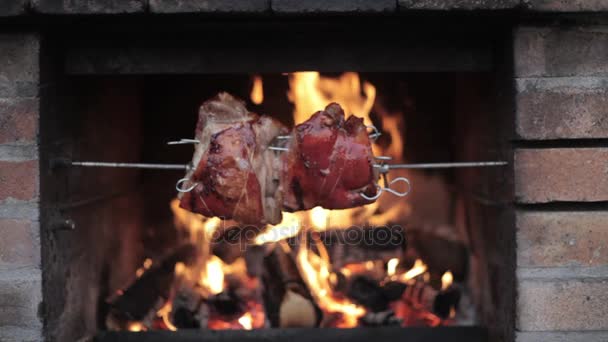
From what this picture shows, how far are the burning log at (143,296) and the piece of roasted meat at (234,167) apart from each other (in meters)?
0.82

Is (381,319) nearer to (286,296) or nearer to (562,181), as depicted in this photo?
(286,296)

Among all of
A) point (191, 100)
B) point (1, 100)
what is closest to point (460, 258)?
point (191, 100)

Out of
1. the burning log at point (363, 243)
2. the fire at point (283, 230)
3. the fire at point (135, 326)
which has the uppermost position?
the fire at point (283, 230)

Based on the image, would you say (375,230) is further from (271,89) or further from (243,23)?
(243,23)

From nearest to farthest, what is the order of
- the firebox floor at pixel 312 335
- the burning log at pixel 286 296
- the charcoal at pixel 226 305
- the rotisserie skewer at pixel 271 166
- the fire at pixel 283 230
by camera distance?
the rotisserie skewer at pixel 271 166 → the firebox floor at pixel 312 335 → the burning log at pixel 286 296 → the charcoal at pixel 226 305 → the fire at pixel 283 230

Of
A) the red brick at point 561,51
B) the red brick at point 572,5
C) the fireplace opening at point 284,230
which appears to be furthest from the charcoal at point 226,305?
the red brick at point 572,5

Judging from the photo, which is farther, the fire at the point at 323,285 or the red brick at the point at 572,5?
the fire at the point at 323,285

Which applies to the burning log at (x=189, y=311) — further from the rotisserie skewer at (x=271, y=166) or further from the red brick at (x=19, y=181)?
the red brick at (x=19, y=181)

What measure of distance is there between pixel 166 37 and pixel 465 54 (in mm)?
991

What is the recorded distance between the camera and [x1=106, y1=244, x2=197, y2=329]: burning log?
270 cm

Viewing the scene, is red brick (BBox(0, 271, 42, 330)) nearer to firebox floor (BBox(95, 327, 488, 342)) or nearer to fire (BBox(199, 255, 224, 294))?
firebox floor (BBox(95, 327, 488, 342))

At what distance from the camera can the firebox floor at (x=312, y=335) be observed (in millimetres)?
2436

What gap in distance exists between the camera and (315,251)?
9.82 feet

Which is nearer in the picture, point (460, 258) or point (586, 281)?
point (586, 281)
